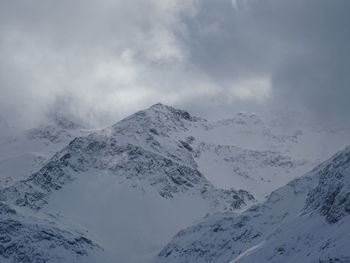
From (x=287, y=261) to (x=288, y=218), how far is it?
1225 inches

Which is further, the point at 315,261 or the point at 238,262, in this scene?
the point at 238,262

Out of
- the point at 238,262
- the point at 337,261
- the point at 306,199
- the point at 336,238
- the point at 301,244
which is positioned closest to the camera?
the point at 337,261

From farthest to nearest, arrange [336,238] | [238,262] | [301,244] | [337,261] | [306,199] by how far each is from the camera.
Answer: [306,199] < [238,262] < [301,244] < [336,238] < [337,261]

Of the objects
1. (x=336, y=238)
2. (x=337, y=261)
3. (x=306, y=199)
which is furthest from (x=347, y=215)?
(x=306, y=199)

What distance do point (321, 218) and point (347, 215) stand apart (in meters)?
10.2

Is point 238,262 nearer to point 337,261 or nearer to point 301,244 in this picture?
point 301,244

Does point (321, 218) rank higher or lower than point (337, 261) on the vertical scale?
higher

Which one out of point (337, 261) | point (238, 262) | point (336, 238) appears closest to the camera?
point (337, 261)

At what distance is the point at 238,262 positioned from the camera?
183500 millimetres

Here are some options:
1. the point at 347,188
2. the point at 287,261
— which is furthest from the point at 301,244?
the point at 347,188

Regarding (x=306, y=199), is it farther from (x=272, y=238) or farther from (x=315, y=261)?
(x=315, y=261)

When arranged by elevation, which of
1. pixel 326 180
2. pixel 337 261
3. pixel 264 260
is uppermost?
pixel 326 180

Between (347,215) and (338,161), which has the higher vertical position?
(338,161)

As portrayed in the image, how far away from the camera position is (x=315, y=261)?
157m
